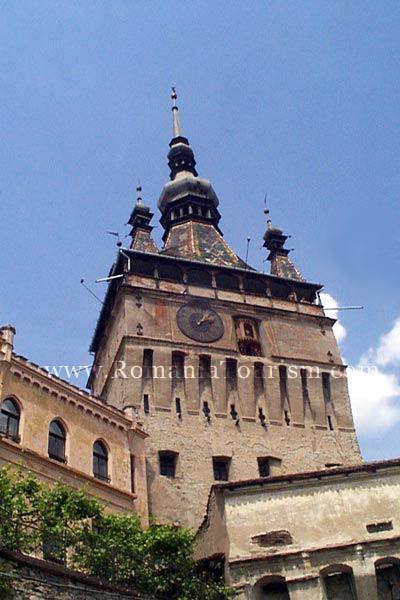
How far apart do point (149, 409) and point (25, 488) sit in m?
15.5

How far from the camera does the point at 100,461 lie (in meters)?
27.7

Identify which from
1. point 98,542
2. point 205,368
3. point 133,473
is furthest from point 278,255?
point 98,542

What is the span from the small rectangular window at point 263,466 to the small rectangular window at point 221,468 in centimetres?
164

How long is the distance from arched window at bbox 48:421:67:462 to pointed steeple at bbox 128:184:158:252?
18613 mm

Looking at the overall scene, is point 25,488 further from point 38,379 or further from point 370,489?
point 370,489

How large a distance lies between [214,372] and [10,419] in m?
14.3

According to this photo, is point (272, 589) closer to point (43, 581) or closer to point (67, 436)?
point (67, 436)

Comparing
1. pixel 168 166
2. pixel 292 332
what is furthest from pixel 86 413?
pixel 168 166

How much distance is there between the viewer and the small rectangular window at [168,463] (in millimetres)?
32925

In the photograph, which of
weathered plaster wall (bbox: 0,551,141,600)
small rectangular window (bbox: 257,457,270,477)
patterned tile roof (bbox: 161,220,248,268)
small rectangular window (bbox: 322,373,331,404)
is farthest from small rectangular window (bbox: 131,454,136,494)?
patterned tile roof (bbox: 161,220,248,268)

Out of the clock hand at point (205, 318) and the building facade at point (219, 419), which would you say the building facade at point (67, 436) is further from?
the clock hand at point (205, 318)

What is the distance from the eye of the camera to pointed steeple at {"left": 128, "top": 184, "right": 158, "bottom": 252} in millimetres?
43906

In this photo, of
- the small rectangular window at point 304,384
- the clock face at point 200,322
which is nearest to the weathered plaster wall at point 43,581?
the clock face at point 200,322

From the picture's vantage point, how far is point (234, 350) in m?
37.8
